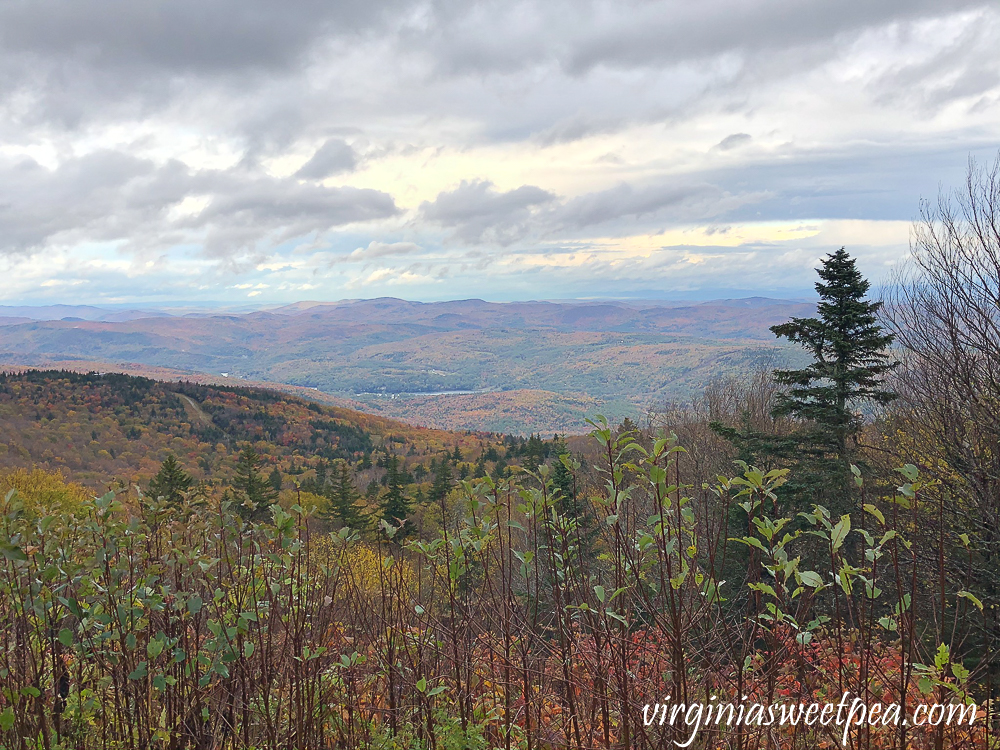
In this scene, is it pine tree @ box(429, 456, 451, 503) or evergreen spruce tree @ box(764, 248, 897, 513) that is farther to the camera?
evergreen spruce tree @ box(764, 248, 897, 513)

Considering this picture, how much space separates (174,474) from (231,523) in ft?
107

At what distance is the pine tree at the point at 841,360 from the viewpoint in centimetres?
1611

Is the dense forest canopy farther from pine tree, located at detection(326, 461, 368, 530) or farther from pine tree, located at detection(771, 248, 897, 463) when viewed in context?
pine tree, located at detection(326, 461, 368, 530)

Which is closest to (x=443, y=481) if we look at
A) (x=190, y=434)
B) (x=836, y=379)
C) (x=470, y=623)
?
(x=470, y=623)

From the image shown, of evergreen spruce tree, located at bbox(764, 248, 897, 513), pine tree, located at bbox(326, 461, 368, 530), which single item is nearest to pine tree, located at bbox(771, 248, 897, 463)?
evergreen spruce tree, located at bbox(764, 248, 897, 513)

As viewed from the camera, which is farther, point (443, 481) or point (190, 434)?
point (190, 434)

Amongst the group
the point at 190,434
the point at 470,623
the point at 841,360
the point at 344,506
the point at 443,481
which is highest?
the point at 841,360

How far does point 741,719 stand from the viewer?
2.39m

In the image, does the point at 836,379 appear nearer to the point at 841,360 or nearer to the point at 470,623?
the point at 841,360

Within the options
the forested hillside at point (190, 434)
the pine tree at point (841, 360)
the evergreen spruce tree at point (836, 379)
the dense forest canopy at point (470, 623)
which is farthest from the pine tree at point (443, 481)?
the forested hillside at point (190, 434)

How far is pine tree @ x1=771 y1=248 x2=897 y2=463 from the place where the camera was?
52.9ft

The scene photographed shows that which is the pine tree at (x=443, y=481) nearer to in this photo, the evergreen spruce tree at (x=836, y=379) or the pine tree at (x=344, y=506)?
the evergreen spruce tree at (x=836, y=379)

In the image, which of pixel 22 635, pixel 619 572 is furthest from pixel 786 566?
pixel 22 635

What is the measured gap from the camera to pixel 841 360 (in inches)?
651
